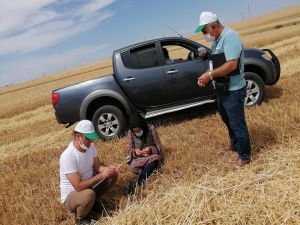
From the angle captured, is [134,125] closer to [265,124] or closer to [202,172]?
[202,172]

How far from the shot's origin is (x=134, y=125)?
17.3 ft

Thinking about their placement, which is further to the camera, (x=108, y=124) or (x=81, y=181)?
(x=108, y=124)

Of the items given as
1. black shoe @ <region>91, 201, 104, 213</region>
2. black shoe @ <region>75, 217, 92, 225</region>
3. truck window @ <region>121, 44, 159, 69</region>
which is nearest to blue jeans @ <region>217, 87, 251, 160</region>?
black shoe @ <region>91, 201, 104, 213</region>

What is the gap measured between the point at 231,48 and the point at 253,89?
3.45 m

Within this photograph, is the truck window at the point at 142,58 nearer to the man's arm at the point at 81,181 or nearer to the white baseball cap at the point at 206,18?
the white baseball cap at the point at 206,18

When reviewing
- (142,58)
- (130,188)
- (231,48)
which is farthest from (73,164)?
(142,58)

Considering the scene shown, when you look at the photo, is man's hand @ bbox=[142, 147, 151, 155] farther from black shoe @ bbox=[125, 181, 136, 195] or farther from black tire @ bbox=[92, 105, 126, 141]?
black tire @ bbox=[92, 105, 126, 141]

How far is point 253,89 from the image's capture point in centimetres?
770

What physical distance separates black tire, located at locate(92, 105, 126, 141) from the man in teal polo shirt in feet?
11.1

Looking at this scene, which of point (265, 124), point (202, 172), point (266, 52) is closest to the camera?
point (202, 172)

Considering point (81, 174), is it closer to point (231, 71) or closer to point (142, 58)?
point (231, 71)

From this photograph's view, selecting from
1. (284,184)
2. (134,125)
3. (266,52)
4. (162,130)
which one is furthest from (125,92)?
(284,184)

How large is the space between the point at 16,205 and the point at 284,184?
11.4ft

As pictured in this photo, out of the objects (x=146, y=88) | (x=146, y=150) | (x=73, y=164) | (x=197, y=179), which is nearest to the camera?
(x=73, y=164)
